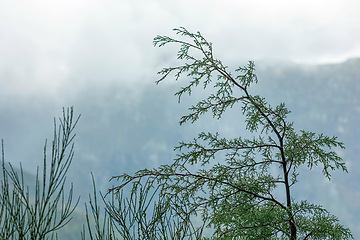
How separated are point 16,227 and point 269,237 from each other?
6.59 feet

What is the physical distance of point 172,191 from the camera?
9.15ft

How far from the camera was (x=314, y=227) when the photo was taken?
2.84 m

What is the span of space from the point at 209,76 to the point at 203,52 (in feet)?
0.71

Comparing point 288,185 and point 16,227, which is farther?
point 288,185

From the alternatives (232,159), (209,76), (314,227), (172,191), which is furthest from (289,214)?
(209,76)

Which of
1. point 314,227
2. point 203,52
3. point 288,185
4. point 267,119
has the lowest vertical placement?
point 314,227

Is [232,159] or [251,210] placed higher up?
[232,159]

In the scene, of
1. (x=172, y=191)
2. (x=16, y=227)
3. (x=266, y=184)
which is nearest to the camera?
(x=16, y=227)

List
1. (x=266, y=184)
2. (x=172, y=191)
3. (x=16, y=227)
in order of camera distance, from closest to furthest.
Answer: (x=16, y=227), (x=172, y=191), (x=266, y=184)

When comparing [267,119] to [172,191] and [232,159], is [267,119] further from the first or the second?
[172,191]

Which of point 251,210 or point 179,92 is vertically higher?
A: point 179,92

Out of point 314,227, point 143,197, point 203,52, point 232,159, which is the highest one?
point 203,52

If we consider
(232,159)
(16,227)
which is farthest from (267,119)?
(16,227)

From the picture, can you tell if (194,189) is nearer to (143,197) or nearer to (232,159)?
(232,159)
